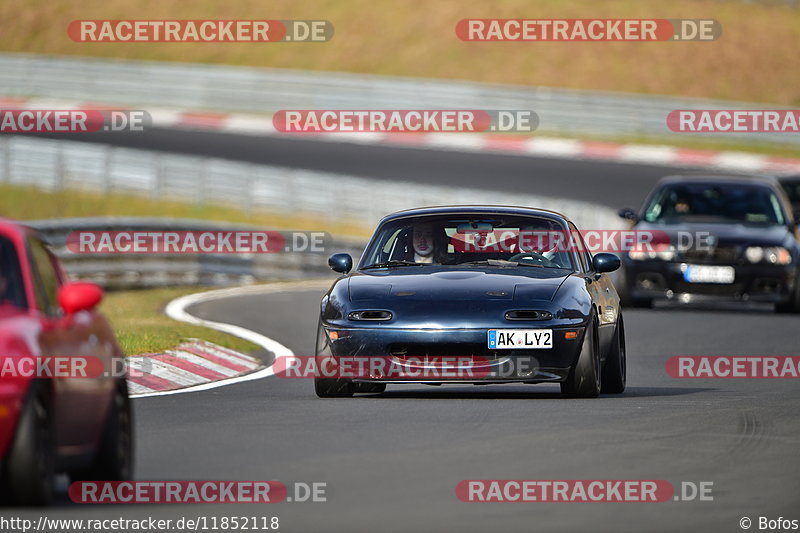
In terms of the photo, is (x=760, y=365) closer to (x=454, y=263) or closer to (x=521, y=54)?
(x=454, y=263)

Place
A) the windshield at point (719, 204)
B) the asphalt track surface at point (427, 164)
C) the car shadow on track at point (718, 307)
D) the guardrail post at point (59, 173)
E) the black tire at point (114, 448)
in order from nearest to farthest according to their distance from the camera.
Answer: the black tire at point (114, 448) < the windshield at point (719, 204) < the car shadow on track at point (718, 307) < the guardrail post at point (59, 173) < the asphalt track surface at point (427, 164)

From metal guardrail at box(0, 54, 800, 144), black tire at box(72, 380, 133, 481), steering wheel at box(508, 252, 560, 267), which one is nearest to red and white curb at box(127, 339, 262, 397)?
steering wheel at box(508, 252, 560, 267)

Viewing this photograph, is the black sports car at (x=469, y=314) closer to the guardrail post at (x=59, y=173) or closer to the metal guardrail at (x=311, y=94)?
the guardrail post at (x=59, y=173)

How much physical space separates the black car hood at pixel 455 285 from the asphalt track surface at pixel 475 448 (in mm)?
669

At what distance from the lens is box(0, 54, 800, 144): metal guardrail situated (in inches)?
1786

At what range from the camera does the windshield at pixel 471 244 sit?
12.6 m

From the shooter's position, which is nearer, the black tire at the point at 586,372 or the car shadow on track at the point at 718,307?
the black tire at the point at 586,372

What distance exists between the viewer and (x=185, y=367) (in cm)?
1427

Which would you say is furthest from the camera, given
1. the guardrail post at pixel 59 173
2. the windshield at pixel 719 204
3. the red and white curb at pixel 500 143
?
the red and white curb at pixel 500 143

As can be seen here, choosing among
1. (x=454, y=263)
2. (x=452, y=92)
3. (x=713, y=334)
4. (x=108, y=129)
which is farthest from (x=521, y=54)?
(x=454, y=263)

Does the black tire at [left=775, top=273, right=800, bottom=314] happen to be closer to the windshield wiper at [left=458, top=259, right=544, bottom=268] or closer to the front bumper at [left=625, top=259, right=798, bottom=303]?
the front bumper at [left=625, top=259, right=798, bottom=303]

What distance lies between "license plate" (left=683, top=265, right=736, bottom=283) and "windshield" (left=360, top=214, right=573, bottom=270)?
26.2 ft

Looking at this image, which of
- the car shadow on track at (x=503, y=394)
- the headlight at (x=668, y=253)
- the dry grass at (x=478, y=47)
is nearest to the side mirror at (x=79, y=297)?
the car shadow on track at (x=503, y=394)

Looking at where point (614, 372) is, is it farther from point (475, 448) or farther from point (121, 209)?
point (121, 209)
